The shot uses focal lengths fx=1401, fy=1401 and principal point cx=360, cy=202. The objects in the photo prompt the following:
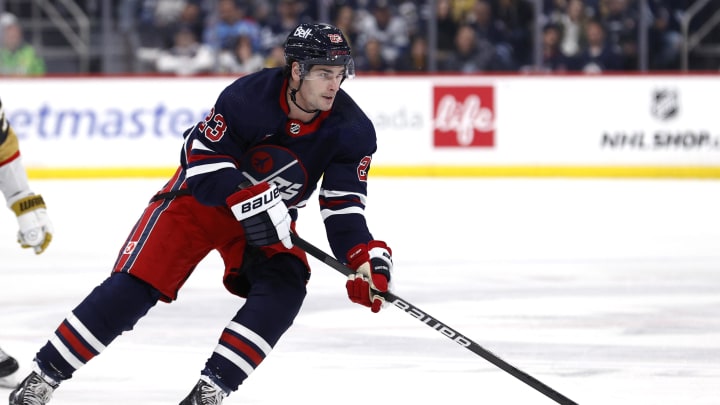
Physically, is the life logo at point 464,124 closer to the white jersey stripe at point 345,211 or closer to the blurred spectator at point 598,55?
the blurred spectator at point 598,55

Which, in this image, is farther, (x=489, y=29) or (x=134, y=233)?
(x=489, y=29)

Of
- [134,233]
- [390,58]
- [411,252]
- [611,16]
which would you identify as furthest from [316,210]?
[134,233]

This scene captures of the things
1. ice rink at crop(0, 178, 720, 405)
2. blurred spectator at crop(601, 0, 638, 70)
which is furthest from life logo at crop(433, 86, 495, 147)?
ice rink at crop(0, 178, 720, 405)

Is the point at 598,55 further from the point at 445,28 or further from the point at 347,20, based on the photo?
the point at 347,20

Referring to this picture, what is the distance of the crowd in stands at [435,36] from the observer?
11180 mm

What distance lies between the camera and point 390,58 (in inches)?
441

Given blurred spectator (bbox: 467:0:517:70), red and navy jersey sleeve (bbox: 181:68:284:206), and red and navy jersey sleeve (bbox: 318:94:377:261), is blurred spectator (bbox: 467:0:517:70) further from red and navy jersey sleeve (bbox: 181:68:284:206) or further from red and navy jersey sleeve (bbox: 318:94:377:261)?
red and navy jersey sleeve (bbox: 181:68:284:206)

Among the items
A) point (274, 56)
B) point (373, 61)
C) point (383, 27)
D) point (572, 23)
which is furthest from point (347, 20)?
point (572, 23)

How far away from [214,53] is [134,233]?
8.03 m

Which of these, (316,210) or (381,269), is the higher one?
(381,269)

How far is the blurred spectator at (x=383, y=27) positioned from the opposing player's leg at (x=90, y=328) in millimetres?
8241

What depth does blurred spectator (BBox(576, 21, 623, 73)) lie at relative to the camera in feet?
36.6

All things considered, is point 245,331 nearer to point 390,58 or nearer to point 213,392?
point 213,392

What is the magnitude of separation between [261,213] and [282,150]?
0.26 metres
